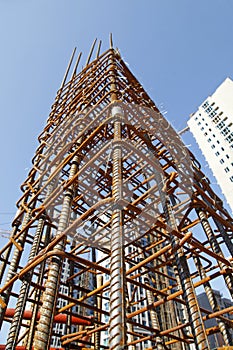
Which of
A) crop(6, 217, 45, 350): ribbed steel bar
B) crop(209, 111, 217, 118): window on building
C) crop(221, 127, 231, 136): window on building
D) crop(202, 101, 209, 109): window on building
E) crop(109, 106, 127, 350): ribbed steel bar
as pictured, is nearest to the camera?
crop(109, 106, 127, 350): ribbed steel bar

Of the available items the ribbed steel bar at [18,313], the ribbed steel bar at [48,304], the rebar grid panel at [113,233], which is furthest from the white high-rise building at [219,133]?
the ribbed steel bar at [48,304]

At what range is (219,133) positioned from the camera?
165 ft

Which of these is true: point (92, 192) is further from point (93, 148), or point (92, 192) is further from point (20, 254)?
point (20, 254)

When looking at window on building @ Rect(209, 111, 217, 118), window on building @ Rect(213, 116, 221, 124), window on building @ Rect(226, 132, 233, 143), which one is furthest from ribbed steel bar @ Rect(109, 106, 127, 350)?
window on building @ Rect(209, 111, 217, 118)

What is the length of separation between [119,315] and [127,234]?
191 inches

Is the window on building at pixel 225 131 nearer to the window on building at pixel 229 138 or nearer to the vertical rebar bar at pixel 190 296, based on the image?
the window on building at pixel 229 138

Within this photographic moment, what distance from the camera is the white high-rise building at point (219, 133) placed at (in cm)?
4403

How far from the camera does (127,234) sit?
310 inches

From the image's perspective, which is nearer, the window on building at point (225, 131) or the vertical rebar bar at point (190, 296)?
the vertical rebar bar at point (190, 296)

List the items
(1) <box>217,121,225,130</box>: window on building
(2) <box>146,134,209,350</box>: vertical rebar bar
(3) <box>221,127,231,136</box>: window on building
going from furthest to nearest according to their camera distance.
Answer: (1) <box>217,121,225,130</box>: window on building, (3) <box>221,127,231,136</box>: window on building, (2) <box>146,134,209,350</box>: vertical rebar bar

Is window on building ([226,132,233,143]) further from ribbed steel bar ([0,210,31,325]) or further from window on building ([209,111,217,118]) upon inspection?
ribbed steel bar ([0,210,31,325])

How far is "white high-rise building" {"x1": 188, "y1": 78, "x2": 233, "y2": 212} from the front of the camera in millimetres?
44031

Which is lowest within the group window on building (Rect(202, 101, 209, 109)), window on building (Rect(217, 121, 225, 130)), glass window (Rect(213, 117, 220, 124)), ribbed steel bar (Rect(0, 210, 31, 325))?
ribbed steel bar (Rect(0, 210, 31, 325))

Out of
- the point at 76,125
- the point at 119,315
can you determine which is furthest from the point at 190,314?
the point at 76,125
